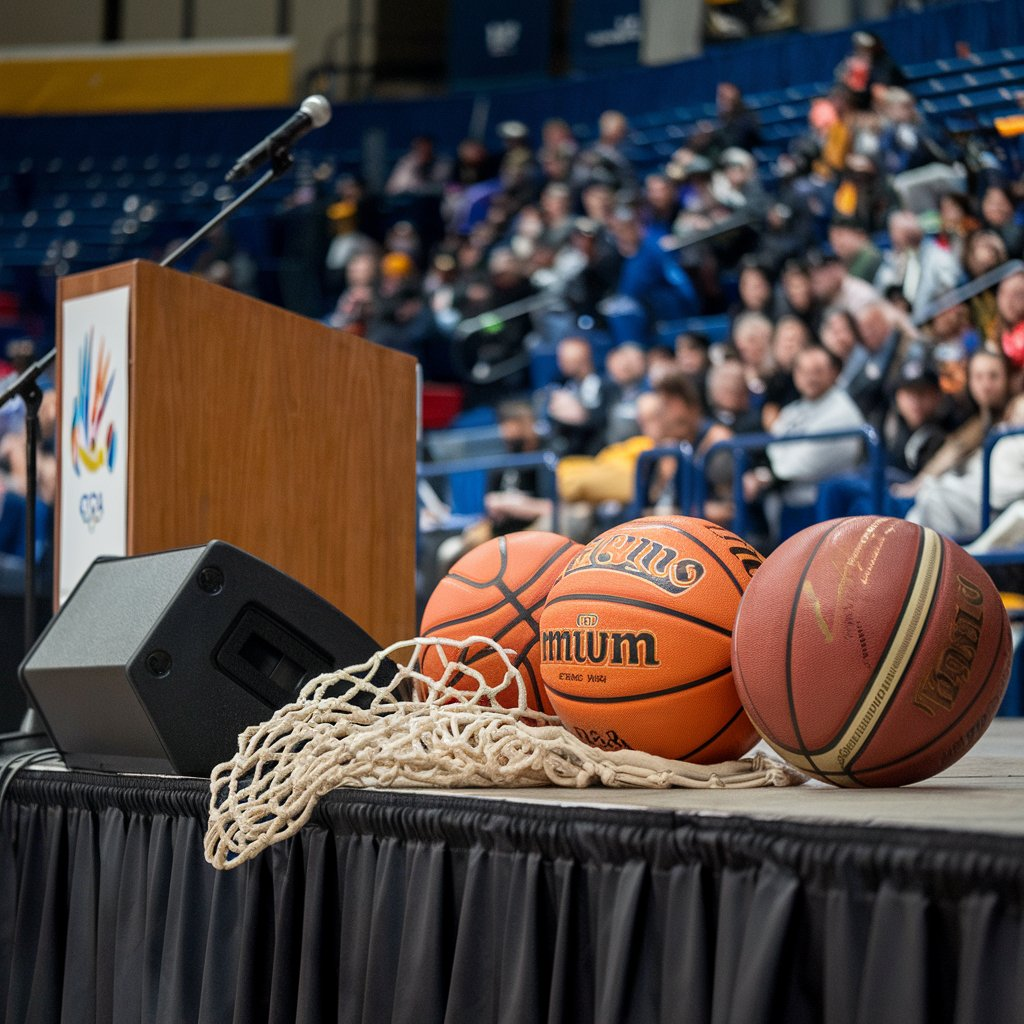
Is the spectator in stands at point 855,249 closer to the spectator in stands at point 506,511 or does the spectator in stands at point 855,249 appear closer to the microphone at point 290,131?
the spectator in stands at point 506,511

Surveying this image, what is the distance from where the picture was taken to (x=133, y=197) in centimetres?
1331

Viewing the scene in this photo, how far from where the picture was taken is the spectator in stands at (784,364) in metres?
6.66

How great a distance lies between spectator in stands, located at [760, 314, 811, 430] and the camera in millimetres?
6660

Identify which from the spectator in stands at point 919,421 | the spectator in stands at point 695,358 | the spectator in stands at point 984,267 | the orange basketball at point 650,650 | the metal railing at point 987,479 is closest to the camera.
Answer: the orange basketball at point 650,650

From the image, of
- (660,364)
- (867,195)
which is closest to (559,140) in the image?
(867,195)

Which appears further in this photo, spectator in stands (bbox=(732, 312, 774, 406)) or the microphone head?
spectator in stands (bbox=(732, 312, 774, 406))

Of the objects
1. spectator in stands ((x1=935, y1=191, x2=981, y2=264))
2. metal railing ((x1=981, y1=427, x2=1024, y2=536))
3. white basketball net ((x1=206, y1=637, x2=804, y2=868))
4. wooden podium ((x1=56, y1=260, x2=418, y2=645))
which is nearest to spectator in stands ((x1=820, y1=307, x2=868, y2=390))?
spectator in stands ((x1=935, y1=191, x2=981, y2=264))

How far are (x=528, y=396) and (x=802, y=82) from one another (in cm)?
306

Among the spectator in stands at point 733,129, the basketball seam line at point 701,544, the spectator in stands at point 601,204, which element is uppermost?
the spectator in stands at point 733,129

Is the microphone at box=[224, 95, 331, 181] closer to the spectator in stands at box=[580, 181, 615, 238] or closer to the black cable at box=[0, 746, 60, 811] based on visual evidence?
the black cable at box=[0, 746, 60, 811]

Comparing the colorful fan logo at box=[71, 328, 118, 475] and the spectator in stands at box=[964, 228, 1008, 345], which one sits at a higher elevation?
the spectator in stands at box=[964, 228, 1008, 345]

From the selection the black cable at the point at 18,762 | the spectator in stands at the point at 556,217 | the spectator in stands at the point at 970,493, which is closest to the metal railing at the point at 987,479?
the spectator in stands at the point at 970,493

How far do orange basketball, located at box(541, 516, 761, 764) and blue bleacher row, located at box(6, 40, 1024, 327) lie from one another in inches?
366

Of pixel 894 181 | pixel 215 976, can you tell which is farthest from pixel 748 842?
pixel 894 181
